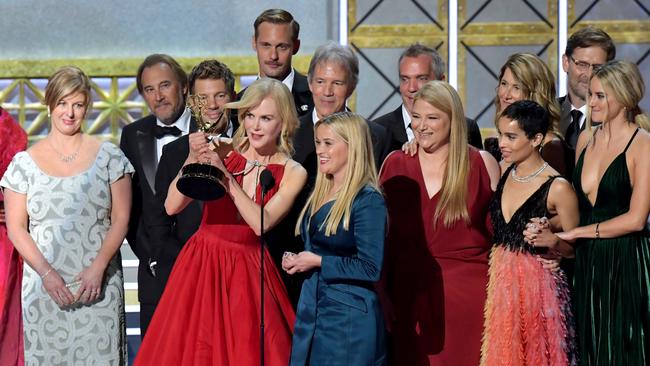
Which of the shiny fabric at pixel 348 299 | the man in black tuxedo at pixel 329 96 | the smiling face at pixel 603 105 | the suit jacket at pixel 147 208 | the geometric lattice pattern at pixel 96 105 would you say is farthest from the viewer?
the geometric lattice pattern at pixel 96 105

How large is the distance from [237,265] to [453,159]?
931mm

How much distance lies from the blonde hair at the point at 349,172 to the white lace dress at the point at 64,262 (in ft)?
3.83

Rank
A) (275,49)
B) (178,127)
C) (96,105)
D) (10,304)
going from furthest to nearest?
(96,105) < (275,49) < (178,127) < (10,304)

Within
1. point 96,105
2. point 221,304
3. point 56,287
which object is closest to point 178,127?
point 56,287

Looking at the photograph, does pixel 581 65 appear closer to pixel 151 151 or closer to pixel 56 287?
pixel 151 151

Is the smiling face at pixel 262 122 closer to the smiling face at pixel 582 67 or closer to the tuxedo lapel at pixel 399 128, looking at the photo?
the tuxedo lapel at pixel 399 128

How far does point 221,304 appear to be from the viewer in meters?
3.96

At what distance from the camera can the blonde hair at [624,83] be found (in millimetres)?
4117

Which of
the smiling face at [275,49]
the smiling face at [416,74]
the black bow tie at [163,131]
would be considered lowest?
→ the black bow tie at [163,131]

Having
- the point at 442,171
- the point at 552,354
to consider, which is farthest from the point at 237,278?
the point at 552,354

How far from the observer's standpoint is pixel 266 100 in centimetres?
409

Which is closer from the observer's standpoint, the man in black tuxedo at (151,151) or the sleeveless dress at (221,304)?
the sleeveless dress at (221,304)

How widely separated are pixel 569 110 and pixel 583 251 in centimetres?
108

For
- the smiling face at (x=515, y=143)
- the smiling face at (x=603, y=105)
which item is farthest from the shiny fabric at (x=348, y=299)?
the smiling face at (x=603, y=105)
